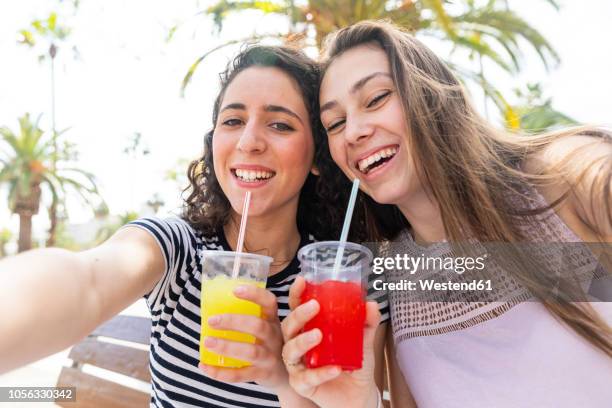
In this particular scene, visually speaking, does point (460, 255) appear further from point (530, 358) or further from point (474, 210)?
point (530, 358)

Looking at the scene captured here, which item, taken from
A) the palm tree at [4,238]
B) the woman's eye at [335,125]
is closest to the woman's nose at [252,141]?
the woman's eye at [335,125]

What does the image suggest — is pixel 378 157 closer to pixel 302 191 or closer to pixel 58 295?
pixel 302 191

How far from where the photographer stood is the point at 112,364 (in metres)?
3.37

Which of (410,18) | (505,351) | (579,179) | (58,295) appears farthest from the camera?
(410,18)

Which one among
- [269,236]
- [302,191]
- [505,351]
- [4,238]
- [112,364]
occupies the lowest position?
[4,238]

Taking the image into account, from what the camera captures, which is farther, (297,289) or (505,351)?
(505,351)

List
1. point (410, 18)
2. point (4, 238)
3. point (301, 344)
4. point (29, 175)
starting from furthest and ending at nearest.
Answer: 1. point (4, 238)
2. point (29, 175)
3. point (410, 18)
4. point (301, 344)

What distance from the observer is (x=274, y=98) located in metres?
2.33

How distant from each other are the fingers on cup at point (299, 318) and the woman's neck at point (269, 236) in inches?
35.5

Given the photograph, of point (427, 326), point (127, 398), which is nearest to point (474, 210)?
point (427, 326)

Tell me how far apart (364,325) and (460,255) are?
788 millimetres

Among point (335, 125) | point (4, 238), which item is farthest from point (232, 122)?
point (4, 238)

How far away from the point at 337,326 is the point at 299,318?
0.12 m

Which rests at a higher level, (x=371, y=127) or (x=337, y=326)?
(x=371, y=127)
